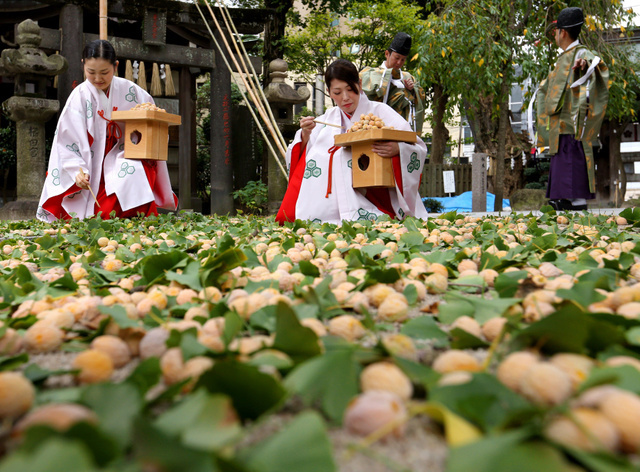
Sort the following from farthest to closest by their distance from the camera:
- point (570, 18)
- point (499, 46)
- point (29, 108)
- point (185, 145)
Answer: point (185, 145), point (499, 46), point (29, 108), point (570, 18)

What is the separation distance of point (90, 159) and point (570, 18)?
13.8 ft

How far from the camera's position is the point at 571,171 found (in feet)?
16.2

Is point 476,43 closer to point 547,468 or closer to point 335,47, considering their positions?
point 335,47

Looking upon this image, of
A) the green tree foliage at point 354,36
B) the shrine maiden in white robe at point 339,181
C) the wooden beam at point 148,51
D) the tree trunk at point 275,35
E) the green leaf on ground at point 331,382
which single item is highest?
the green tree foliage at point 354,36

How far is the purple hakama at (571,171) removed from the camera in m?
4.94

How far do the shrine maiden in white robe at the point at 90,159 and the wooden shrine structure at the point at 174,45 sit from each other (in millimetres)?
2381

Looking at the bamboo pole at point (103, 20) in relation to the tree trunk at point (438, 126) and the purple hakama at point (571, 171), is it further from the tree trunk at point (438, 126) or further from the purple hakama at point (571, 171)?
the tree trunk at point (438, 126)

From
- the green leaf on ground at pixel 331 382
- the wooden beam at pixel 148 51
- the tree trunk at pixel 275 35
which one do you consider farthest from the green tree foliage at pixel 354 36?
the green leaf on ground at pixel 331 382

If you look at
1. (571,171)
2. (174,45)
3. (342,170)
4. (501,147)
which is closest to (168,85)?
(174,45)

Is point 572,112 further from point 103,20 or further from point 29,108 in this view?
point 29,108

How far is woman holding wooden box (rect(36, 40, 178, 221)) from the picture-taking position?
171 inches

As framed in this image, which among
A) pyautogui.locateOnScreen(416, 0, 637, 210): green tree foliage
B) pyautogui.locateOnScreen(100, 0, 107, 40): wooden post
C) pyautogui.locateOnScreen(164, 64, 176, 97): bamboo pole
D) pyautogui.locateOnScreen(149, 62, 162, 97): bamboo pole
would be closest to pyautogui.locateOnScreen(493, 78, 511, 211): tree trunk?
pyautogui.locateOnScreen(416, 0, 637, 210): green tree foliage

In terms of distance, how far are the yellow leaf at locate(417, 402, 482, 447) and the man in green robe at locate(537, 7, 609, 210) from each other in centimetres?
495

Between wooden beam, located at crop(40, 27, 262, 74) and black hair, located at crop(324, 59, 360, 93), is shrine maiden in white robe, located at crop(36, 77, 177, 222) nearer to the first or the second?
black hair, located at crop(324, 59, 360, 93)
